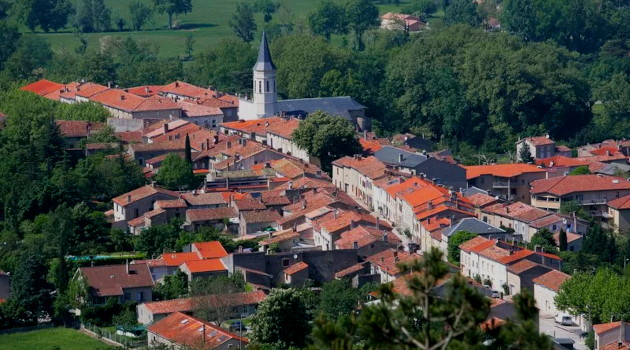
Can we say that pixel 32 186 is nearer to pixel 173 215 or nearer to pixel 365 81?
pixel 173 215

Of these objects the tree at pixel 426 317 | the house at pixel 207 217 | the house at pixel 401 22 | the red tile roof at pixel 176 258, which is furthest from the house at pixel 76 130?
the tree at pixel 426 317

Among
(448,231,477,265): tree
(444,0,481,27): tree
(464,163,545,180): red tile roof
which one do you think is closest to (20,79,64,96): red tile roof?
(464,163,545,180): red tile roof

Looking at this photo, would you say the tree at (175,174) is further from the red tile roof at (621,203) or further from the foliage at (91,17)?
the foliage at (91,17)

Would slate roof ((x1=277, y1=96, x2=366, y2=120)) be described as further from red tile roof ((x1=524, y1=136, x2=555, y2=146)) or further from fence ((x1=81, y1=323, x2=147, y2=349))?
fence ((x1=81, y1=323, x2=147, y2=349))

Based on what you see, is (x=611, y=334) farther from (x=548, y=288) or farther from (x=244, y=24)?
(x=244, y=24)

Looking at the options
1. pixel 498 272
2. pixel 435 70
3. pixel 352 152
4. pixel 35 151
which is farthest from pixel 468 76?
pixel 498 272
